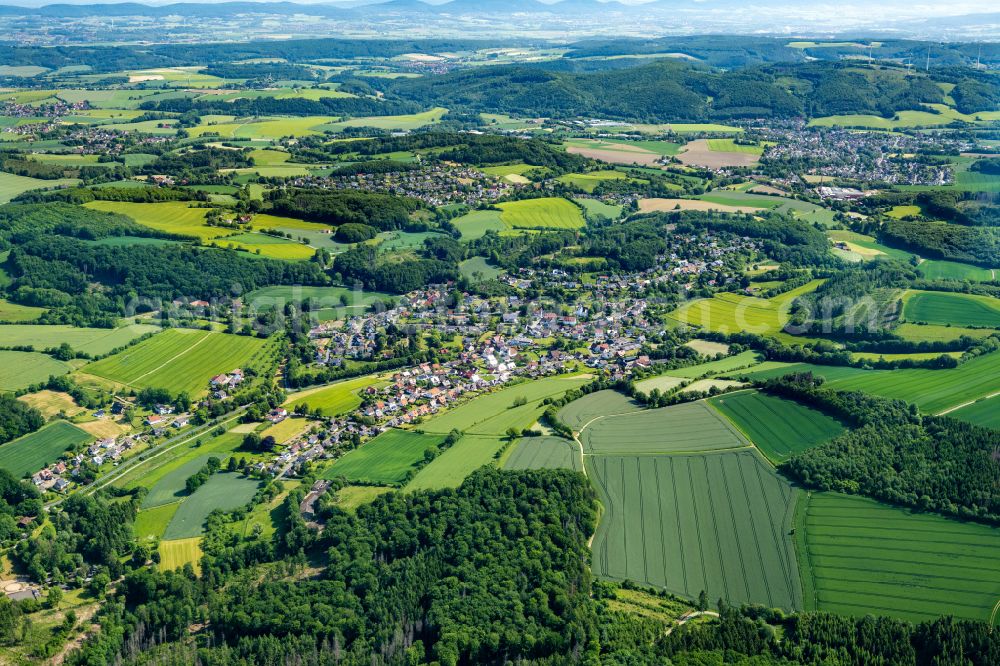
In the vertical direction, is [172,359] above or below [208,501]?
above

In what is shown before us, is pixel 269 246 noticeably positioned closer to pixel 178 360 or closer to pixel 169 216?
pixel 169 216

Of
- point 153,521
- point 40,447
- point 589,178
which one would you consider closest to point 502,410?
point 153,521

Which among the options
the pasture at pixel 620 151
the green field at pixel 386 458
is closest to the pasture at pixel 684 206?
the pasture at pixel 620 151

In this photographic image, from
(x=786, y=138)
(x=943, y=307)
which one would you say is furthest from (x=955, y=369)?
(x=786, y=138)

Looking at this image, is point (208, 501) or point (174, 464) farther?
point (174, 464)

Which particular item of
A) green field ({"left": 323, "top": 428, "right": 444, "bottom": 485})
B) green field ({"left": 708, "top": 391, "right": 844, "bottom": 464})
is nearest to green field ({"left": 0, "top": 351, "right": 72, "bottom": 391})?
green field ({"left": 323, "top": 428, "right": 444, "bottom": 485})

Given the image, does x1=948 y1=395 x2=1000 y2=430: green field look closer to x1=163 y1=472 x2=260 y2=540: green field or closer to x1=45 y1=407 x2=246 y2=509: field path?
x1=163 y1=472 x2=260 y2=540: green field

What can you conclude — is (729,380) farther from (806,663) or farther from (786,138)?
(786,138)

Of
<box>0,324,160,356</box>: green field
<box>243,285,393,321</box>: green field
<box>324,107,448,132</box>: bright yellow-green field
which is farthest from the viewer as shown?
<box>324,107,448,132</box>: bright yellow-green field
